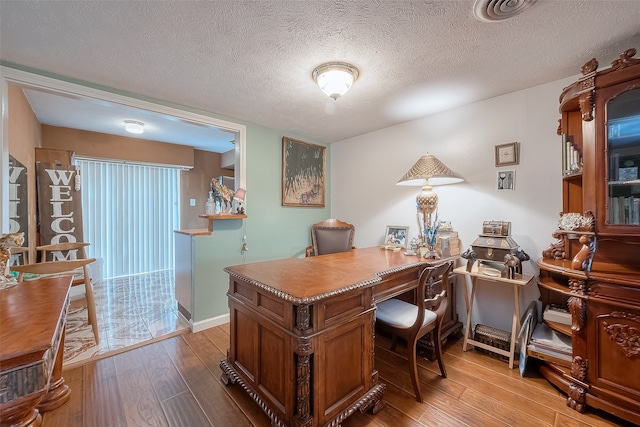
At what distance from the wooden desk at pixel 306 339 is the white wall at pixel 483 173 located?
131 cm

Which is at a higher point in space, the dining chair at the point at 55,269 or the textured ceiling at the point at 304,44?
the textured ceiling at the point at 304,44

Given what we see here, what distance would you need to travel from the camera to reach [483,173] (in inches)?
95.5

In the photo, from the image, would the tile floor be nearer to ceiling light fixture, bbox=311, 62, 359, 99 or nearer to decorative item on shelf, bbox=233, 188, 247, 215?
decorative item on shelf, bbox=233, 188, 247, 215

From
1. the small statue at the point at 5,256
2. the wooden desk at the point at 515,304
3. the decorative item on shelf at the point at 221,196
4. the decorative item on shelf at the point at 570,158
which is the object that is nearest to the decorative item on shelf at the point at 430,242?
the wooden desk at the point at 515,304

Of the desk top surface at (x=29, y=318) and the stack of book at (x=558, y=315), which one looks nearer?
the desk top surface at (x=29, y=318)

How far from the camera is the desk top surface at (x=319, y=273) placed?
4.22 feet

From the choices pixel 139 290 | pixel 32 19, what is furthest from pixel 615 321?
pixel 139 290

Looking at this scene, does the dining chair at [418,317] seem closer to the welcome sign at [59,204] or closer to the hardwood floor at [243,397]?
the hardwood floor at [243,397]

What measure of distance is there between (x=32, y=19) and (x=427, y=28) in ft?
7.29

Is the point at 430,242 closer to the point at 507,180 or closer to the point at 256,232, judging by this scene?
the point at 507,180

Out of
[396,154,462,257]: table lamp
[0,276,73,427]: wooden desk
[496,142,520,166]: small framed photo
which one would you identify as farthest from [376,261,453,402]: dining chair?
[0,276,73,427]: wooden desk

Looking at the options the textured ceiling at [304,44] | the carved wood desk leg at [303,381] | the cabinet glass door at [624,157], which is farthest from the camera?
the cabinet glass door at [624,157]

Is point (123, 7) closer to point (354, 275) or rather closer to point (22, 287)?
point (22, 287)

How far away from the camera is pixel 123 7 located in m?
1.30
